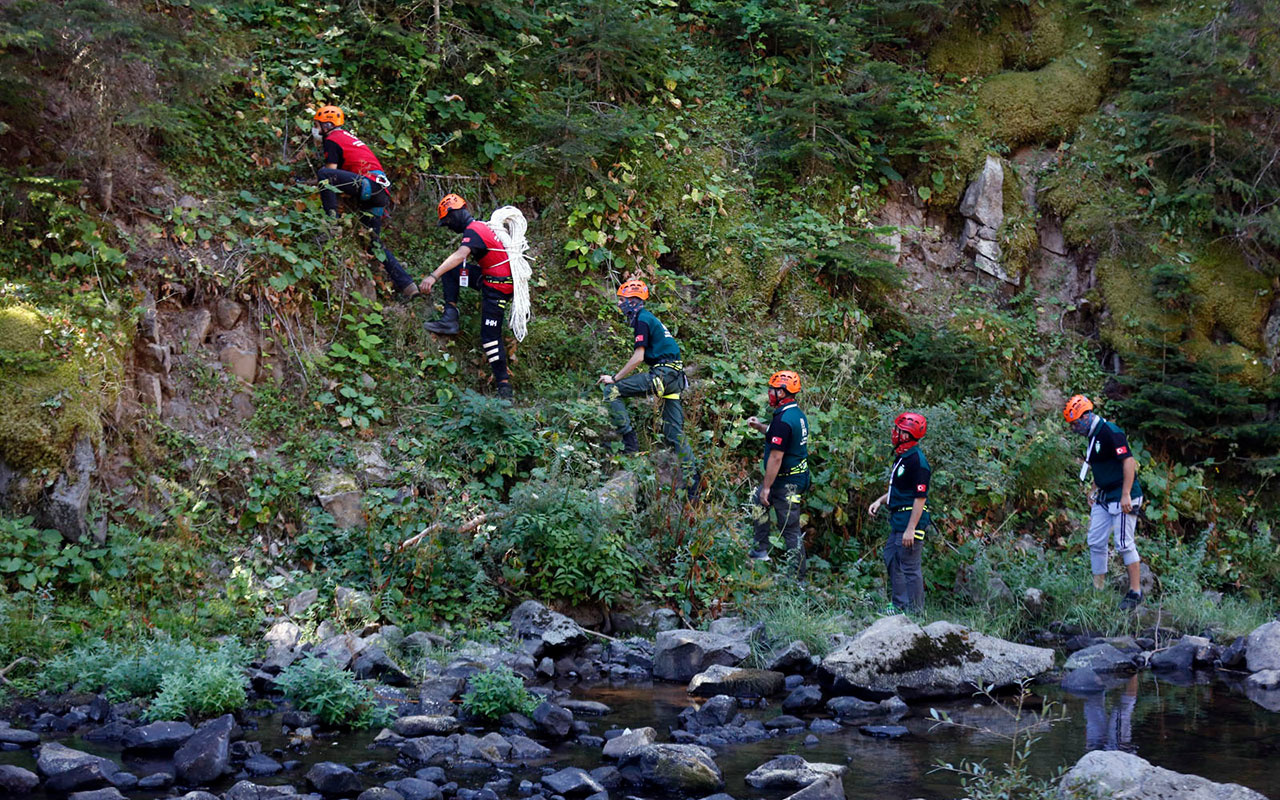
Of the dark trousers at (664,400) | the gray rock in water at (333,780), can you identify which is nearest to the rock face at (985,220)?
the dark trousers at (664,400)

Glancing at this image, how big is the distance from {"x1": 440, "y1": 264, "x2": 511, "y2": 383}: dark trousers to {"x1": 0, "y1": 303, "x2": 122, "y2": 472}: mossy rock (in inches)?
137

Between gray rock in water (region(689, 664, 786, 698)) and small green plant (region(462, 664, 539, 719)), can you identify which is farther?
gray rock in water (region(689, 664, 786, 698))

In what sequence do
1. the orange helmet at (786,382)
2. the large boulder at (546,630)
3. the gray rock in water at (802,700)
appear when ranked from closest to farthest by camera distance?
the gray rock in water at (802,700) → the large boulder at (546,630) → the orange helmet at (786,382)

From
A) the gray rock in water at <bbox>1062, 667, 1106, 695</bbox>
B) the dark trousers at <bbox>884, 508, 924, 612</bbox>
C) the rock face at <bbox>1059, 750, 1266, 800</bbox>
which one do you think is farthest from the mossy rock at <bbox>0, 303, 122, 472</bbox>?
the gray rock in water at <bbox>1062, 667, 1106, 695</bbox>

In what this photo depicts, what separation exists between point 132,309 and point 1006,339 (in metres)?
10.5

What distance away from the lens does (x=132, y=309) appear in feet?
29.0

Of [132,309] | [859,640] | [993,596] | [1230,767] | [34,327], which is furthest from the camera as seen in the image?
[993,596]

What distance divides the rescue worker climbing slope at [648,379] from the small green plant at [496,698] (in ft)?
13.8

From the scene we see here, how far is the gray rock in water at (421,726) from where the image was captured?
603 centimetres

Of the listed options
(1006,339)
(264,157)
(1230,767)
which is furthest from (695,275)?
(1230,767)

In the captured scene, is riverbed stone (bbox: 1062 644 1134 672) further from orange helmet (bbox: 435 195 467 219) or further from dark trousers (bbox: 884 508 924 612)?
orange helmet (bbox: 435 195 467 219)

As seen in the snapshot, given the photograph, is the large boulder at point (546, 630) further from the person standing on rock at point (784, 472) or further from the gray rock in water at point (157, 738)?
the gray rock in water at point (157, 738)

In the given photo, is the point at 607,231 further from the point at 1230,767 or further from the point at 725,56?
the point at 1230,767

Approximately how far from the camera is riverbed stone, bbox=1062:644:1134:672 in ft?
27.3
